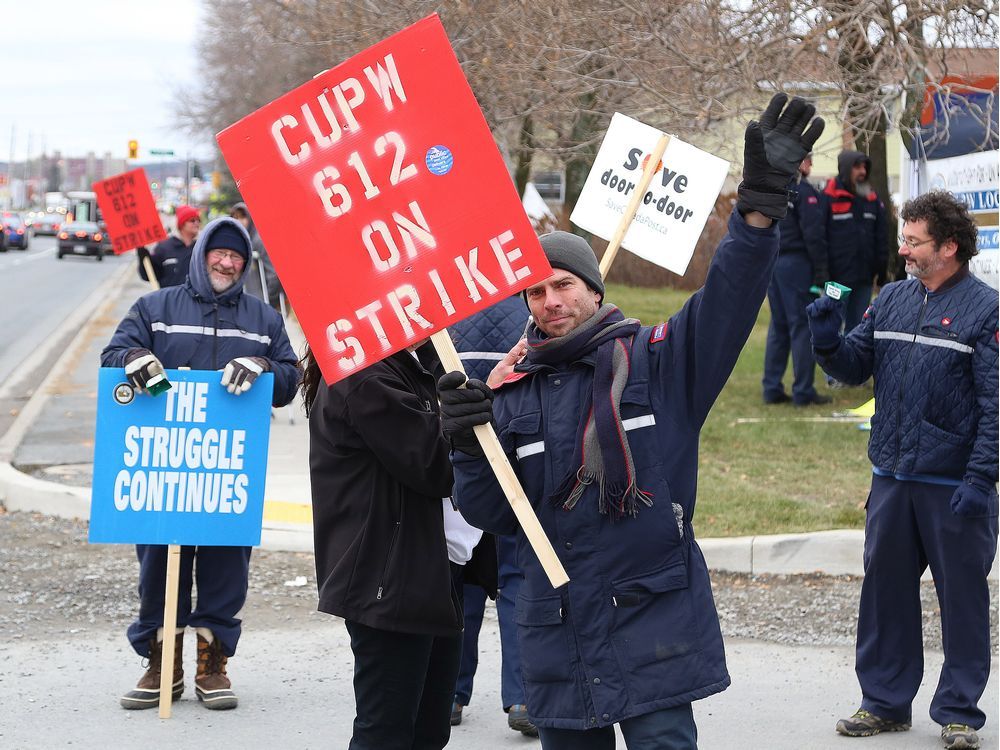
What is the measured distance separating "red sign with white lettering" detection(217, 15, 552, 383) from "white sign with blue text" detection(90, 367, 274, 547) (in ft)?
6.82

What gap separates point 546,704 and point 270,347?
2892 mm

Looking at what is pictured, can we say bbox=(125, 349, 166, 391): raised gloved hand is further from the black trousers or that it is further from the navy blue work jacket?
the navy blue work jacket

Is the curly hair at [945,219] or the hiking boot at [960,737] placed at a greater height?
the curly hair at [945,219]

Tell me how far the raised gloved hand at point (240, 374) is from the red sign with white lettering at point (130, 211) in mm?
6302

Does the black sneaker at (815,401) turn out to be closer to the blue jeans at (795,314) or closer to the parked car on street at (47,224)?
the blue jeans at (795,314)

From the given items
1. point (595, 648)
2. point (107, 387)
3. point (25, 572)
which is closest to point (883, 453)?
point (595, 648)

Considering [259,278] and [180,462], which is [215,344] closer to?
[180,462]

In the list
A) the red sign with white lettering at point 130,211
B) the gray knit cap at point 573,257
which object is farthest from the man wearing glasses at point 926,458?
the red sign with white lettering at point 130,211

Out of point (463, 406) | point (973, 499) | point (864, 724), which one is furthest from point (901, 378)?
point (463, 406)

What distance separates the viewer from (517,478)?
3.52 metres

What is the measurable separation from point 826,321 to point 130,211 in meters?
7.86

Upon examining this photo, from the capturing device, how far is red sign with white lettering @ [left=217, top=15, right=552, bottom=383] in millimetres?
3611

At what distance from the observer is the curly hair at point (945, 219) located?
5.20 meters

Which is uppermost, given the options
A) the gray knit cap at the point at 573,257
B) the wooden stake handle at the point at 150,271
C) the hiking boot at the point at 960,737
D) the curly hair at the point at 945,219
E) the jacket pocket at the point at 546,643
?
the curly hair at the point at 945,219
